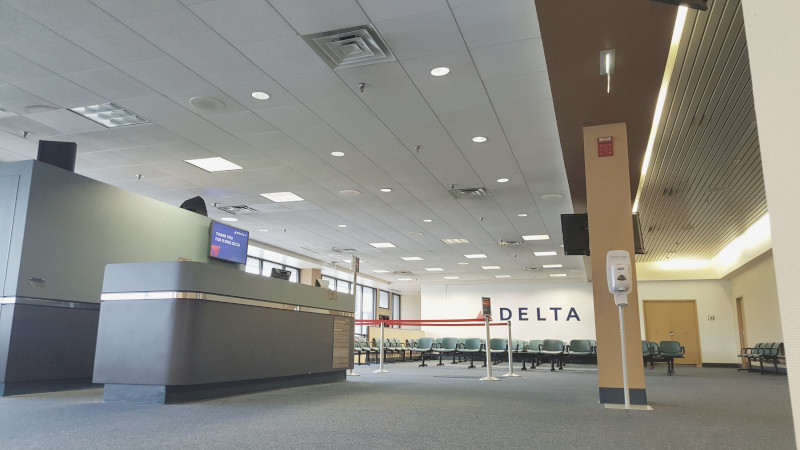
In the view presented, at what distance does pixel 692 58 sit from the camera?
514cm

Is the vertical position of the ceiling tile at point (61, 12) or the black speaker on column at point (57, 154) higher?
the ceiling tile at point (61, 12)

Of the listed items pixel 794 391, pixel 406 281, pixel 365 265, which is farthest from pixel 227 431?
pixel 406 281

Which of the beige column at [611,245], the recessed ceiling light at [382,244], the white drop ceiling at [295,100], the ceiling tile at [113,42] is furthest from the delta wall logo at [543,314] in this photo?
the ceiling tile at [113,42]

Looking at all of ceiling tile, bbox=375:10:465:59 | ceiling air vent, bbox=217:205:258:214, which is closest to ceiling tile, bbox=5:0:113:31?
ceiling tile, bbox=375:10:465:59

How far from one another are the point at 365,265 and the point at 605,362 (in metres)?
14.1

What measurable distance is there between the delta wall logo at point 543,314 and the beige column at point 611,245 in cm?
1697

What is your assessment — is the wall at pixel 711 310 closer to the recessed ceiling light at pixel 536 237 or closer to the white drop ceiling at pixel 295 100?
the recessed ceiling light at pixel 536 237

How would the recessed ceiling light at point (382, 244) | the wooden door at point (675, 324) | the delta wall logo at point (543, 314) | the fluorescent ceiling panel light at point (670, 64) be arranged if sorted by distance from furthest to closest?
1. the delta wall logo at point (543, 314)
2. the wooden door at point (675, 324)
3. the recessed ceiling light at point (382, 244)
4. the fluorescent ceiling panel light at point (670, 64)

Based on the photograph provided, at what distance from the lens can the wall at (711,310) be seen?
57.5 feet

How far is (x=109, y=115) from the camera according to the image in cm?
685

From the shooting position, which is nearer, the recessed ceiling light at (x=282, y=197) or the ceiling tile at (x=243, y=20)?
the ceiling tile at (x=243, y=20)

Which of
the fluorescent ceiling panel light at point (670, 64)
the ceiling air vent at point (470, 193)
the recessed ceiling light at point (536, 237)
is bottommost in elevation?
the recessed ceiling light at point (536, 237)

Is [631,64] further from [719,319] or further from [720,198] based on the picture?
[719,319]

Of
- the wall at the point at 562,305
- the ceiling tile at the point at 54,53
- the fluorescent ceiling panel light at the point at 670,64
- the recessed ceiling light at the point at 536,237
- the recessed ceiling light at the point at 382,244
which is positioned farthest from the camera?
the wall at the point at 562,305
